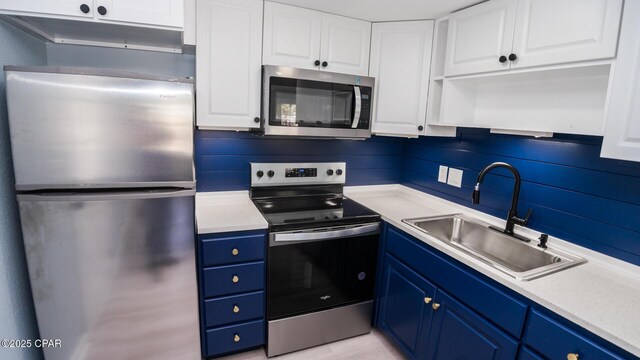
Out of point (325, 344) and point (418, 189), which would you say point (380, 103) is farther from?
point (325, 344)

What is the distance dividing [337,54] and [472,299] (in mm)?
1653

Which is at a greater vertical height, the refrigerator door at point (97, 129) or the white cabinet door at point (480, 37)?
the white cabinet door at point (480, 37)

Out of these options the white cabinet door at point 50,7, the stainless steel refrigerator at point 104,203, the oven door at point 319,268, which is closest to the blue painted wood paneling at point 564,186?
the oven door at point 319,268

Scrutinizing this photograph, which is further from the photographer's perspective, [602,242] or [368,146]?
[368,146]

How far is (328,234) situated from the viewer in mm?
1959

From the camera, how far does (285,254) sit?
1901 millimetres

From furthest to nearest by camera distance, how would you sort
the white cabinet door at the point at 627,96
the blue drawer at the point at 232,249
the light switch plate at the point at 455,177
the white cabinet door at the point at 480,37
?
the light switch plate at the point at 455,177 → the blue drawer at the point at 232,249 → the white cabinet door at the point at 480,37 → the white cabinet door at the point at 627,96

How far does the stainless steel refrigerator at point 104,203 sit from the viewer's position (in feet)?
4.24

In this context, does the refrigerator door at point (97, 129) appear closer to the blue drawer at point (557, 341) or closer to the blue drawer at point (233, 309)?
the blue drawer at point (233, 309)

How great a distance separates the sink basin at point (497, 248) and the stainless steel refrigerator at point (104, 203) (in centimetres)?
137

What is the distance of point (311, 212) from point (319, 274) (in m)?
0.42

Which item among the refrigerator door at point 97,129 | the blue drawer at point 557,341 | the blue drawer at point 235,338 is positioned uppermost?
the refrigerator door at point 97,129

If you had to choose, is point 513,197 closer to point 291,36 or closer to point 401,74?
point 401,74

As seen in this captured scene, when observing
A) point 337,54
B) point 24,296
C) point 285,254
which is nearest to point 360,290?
point 285,254
